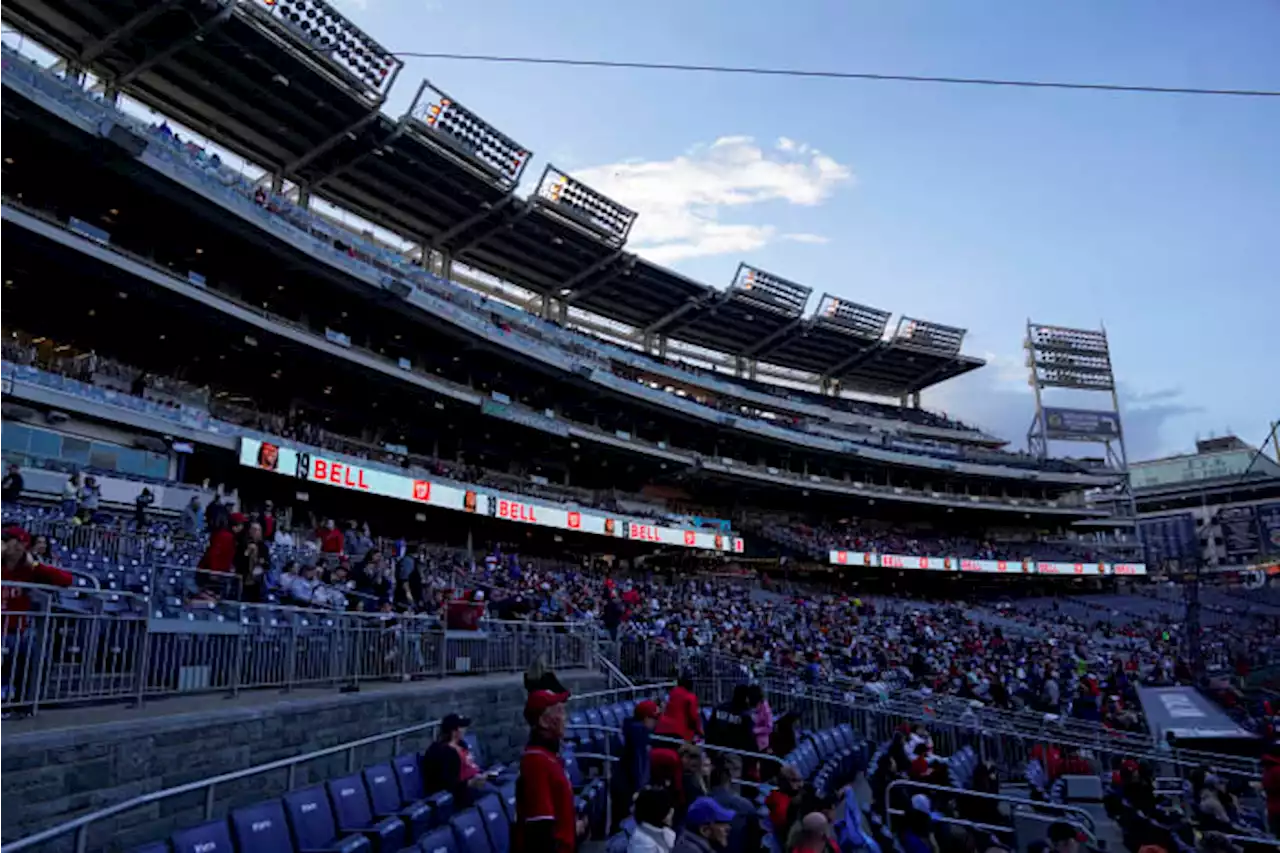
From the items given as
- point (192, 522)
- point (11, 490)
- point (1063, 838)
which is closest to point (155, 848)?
point (1063, 838)

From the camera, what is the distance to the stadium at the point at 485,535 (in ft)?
21.1

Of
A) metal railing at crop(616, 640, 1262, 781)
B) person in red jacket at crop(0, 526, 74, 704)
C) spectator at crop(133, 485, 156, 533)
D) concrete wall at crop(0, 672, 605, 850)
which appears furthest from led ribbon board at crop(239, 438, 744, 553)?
person in red jacket at crop(0, 526, 74, 704)

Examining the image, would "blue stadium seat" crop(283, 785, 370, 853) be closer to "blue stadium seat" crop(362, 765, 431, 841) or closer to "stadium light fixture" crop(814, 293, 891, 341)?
"blue stadium seat" crop(362, 765, 431, 841)

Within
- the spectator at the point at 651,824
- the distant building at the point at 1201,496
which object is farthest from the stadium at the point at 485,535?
the distant building at the point at 1201,496

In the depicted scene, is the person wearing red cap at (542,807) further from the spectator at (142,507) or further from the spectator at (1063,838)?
the spectator at (142,507)

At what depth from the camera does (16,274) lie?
24859mm

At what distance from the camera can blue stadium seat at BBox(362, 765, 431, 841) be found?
18.4 ft

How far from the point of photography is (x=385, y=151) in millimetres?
36500

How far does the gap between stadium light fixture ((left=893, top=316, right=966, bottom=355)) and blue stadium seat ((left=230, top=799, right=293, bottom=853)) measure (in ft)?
205

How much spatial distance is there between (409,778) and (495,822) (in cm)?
133

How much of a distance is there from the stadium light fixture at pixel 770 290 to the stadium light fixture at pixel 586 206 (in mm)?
9498

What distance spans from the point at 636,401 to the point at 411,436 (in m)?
11.2

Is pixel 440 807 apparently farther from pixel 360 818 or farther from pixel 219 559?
pixel 219 559

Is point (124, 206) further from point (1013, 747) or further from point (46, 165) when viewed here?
Answer: point (1013, 747)
